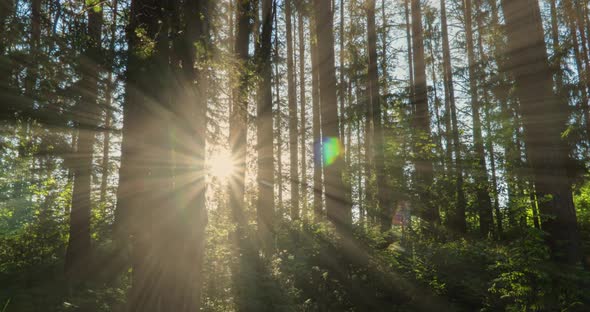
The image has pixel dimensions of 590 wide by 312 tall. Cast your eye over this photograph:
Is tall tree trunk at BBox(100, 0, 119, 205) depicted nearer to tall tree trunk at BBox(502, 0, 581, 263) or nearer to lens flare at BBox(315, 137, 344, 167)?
lens flare at BBox(315, 137, 344, 167)

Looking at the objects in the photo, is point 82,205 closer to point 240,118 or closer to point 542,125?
point 240,118

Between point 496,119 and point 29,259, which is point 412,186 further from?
point 29,259

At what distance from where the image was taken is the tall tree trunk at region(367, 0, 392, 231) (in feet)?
35.9

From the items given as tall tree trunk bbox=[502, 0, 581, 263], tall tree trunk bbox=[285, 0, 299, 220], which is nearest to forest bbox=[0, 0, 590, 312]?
tall tree trunk bbox=[502, 0, 581, 263]

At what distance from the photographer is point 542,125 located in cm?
665

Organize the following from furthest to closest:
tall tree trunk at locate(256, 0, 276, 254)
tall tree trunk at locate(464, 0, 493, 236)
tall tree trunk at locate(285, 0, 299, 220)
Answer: tall tree trunk at locate(285, 0, 299, 220), tall tree trunk at locate(256, 0, 276, 254), tall tree trunk at locate(464, 0, 493, 236)

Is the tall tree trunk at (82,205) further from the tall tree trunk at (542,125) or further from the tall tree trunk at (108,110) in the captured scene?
the tall tree trunk at (542,125)

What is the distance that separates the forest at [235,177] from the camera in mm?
4445

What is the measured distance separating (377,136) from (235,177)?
4.98m

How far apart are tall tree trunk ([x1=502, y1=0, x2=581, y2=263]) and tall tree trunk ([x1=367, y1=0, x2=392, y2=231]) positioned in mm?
4366

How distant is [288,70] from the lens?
59.9 feet

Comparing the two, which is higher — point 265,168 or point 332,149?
point 332,149

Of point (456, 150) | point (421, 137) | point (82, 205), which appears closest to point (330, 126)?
point (421, 137)

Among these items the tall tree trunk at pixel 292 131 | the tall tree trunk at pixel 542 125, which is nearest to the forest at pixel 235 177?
the tall tree trunk at pixel 542 125
